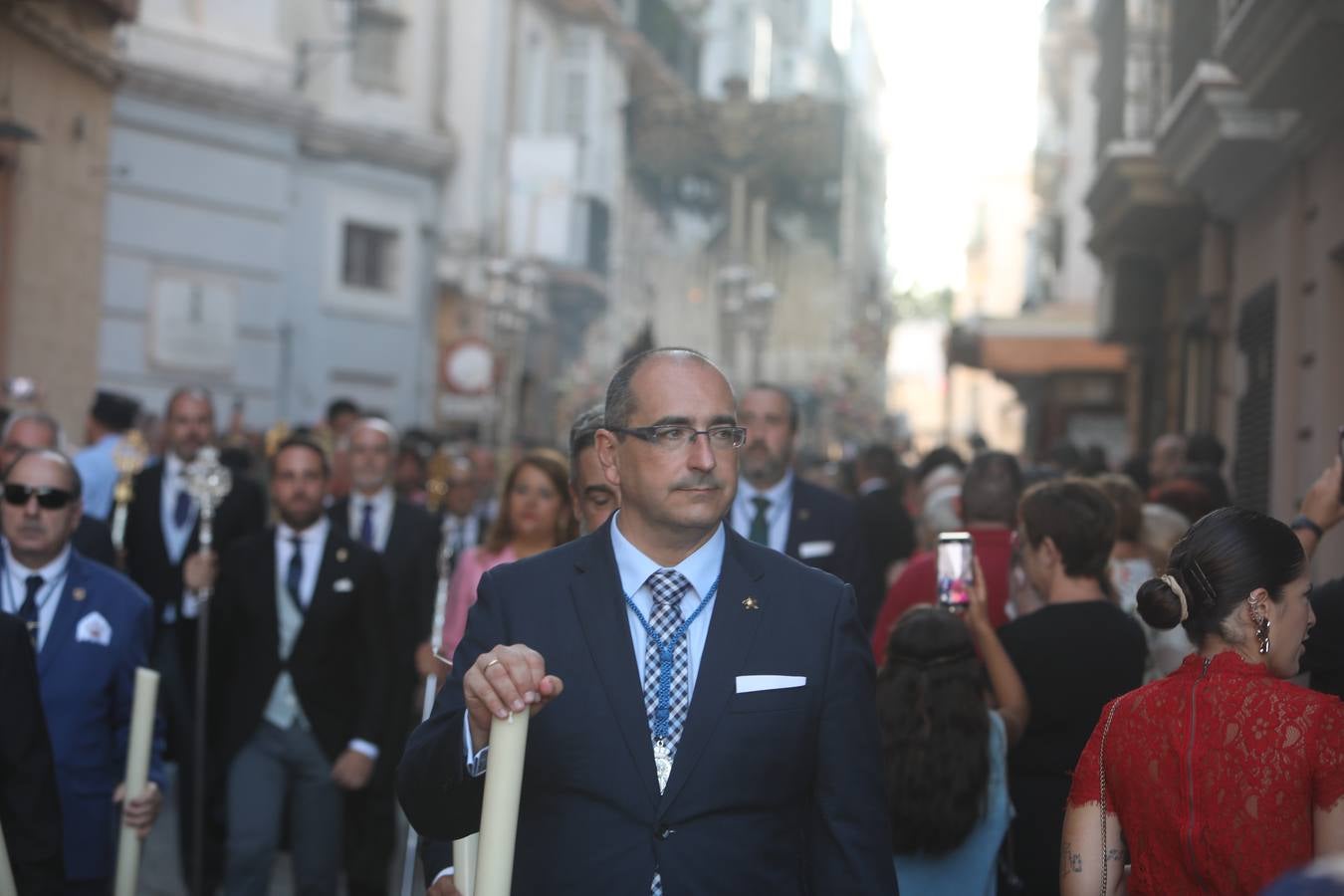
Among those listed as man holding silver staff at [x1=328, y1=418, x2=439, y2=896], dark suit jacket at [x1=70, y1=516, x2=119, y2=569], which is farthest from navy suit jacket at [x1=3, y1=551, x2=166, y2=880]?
man holding silver staff at [x1=328, y1=418, x2=439, y2=896]

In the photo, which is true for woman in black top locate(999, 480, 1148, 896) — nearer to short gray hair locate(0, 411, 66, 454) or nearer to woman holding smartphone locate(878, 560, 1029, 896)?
woman holding smartphone locate(878, 560, 1029, 896)

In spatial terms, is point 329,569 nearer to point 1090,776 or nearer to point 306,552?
point 306,552

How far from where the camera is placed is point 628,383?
399cm

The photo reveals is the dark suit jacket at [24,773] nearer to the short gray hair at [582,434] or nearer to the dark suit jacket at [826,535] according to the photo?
the short gray hair at [582,434]

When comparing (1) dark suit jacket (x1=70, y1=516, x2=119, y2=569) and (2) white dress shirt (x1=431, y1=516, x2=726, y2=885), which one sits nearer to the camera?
(2) white dress shirt (x1=431, y1=516, x2=726, y2=885)

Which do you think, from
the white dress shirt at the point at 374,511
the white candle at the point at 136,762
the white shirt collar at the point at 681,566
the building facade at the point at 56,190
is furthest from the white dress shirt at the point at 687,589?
the building facade at the point at 56,190

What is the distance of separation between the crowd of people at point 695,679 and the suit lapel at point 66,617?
0.01 meters

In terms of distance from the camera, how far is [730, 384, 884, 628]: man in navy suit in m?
7.95

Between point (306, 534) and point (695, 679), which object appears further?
point (306, 534)

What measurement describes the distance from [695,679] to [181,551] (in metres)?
6.10

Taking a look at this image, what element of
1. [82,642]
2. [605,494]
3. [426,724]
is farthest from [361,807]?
[426,724]

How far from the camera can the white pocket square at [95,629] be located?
614 cm

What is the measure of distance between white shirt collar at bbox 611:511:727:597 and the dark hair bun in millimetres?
886

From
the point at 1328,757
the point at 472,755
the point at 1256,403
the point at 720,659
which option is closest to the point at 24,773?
the point at 472,755
